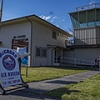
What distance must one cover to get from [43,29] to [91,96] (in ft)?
61.6

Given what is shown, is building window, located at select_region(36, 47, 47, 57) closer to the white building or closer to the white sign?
the white building

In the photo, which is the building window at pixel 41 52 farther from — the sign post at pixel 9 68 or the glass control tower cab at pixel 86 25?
the sign post at pixel 9 68

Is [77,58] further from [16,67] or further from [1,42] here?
[16,67]

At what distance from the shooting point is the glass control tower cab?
2453 centimetres

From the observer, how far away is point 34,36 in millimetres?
21219

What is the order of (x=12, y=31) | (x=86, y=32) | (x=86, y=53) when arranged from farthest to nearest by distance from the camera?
(x=86, y=53) < (x=86, y=32) < (x=12, y=31)

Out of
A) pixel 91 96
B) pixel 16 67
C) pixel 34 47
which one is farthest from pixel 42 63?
pixel 91 96

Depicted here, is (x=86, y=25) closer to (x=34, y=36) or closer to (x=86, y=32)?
(x=86, y=32)

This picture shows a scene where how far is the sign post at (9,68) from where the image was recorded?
19.5 feet

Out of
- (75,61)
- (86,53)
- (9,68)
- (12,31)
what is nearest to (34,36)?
(12,31)

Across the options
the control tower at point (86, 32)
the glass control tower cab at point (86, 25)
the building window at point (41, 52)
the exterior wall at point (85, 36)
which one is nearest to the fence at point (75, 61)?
the control tower at point (86, 32)

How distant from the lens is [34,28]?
2127 centimetres

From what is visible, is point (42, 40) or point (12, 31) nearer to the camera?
point (12, 31)

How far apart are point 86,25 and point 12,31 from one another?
11485 millimetres
